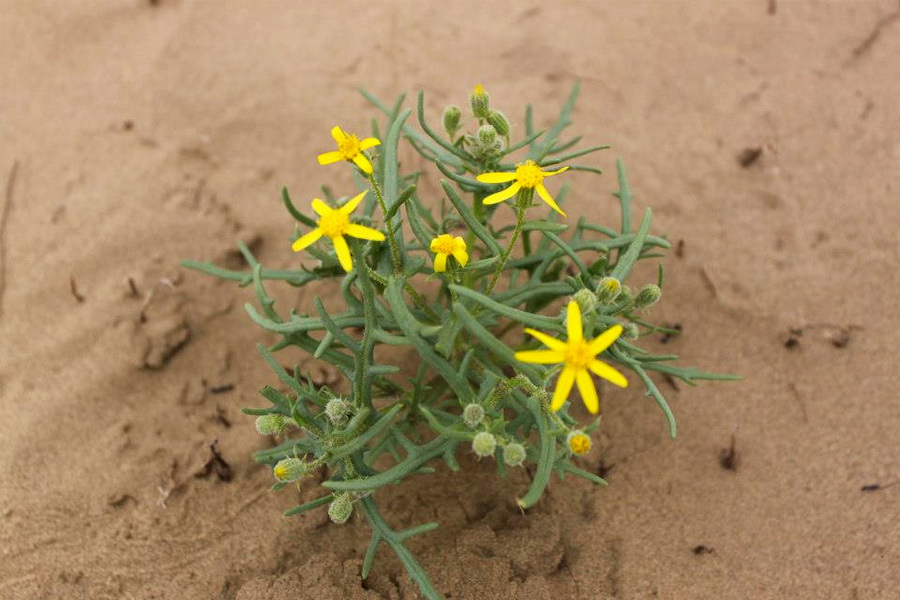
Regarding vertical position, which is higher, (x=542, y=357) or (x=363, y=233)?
(x=363, y=233)

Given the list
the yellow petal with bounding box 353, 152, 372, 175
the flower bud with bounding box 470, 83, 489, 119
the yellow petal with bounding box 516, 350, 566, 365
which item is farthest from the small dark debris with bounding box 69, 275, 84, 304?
the yellow petal with bounding box 516, 350, 566, 365

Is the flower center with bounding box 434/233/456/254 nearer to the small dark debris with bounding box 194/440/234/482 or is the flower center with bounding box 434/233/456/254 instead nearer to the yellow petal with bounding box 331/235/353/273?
the yellow petal with bounding box 331/235/353/273

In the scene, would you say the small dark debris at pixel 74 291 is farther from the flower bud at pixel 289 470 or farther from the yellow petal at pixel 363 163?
the yellow petal at pixel 363 163

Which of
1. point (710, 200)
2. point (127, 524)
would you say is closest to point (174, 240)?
point (127, 524)

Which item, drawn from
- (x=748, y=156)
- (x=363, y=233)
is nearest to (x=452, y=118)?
(x=363, y=233)

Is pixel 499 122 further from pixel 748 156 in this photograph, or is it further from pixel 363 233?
pixel 748 156

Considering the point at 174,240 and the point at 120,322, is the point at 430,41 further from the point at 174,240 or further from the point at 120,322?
the point at 120,322
